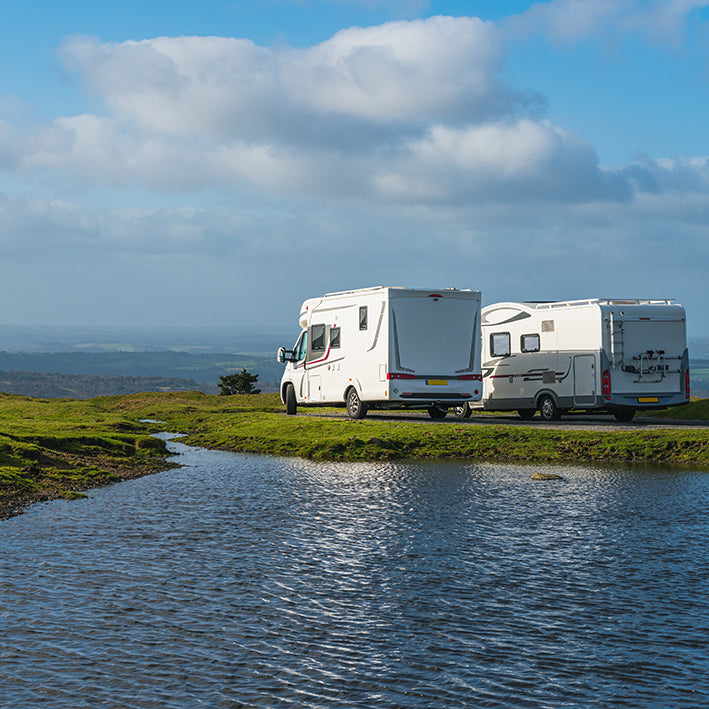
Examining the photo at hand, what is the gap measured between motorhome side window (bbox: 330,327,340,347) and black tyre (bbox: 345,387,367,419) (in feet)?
6.11

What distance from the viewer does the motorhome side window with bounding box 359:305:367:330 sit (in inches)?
1170

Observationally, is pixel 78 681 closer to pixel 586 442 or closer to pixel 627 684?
pixel 627 684

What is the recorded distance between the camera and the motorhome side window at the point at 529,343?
31.0 m

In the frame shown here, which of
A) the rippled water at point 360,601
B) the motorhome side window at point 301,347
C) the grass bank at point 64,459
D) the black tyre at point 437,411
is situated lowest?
the rippled water at point 360,601

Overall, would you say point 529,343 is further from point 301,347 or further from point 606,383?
point 301,347

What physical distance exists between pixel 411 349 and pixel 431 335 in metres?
Answer: 0.85

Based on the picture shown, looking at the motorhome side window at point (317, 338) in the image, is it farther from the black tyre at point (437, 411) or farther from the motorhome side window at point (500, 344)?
the motorhome side window at point (500, 344)

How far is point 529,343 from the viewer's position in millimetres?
31359

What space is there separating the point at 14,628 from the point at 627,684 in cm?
580

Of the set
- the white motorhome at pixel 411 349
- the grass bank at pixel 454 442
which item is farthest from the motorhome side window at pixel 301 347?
the grass bank at pixel 454 442

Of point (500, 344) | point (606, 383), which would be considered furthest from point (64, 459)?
point (500, 344)

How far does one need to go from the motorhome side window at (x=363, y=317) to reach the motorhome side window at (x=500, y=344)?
19.4 feet

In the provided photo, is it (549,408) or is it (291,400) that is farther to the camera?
(291,400)

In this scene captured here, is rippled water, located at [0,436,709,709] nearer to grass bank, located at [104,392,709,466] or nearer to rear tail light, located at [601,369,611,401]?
grass bank, located at [104,392,709,466]
